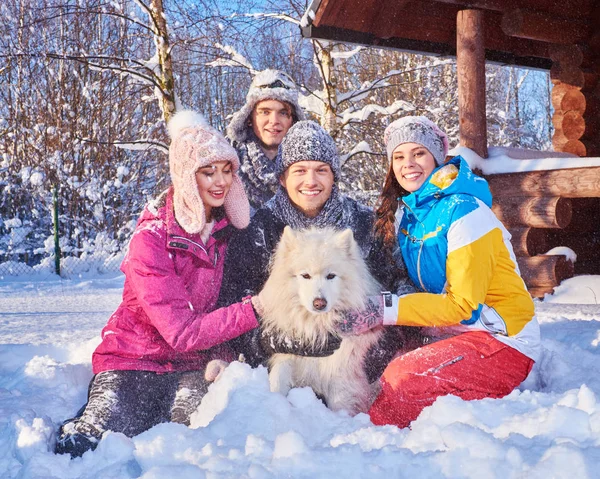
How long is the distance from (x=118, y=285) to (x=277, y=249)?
669 cm

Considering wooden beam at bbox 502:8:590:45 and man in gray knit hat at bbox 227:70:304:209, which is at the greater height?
wooden beam at bbox 502:8:590:45

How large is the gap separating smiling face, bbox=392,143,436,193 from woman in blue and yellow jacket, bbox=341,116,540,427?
0.08 metres

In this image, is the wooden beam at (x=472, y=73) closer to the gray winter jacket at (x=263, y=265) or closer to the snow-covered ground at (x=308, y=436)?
the snow-covered ground at (x=308, y=436)

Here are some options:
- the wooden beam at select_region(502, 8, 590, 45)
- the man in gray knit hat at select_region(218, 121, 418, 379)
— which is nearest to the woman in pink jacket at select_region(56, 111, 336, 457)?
the man in gray knit hat at select_region(218, 121, 418, 379)

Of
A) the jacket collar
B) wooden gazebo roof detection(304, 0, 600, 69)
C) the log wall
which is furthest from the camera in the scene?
wooden gazebo roof detection(304, 0, 600, 69)

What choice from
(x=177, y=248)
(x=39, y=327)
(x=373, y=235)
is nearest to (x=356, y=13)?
(x=373, y=235)

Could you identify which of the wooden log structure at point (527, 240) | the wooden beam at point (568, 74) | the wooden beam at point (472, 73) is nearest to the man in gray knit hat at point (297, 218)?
the wooden beam at point (472, 73)

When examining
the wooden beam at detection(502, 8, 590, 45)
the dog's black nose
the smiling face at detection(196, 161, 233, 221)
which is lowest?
the dog's black nose

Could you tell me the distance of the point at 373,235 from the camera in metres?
3.03

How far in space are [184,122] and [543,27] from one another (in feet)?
16.7

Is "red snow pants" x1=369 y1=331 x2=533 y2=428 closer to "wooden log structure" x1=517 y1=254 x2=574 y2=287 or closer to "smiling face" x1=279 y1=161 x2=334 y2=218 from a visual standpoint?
"smiling face" x1=279 y1=161 x2=334 y2=218

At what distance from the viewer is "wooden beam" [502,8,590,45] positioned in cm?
580

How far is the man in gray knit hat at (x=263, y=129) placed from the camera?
3.95m

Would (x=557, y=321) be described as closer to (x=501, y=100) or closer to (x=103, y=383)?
(x=103, y=383)
